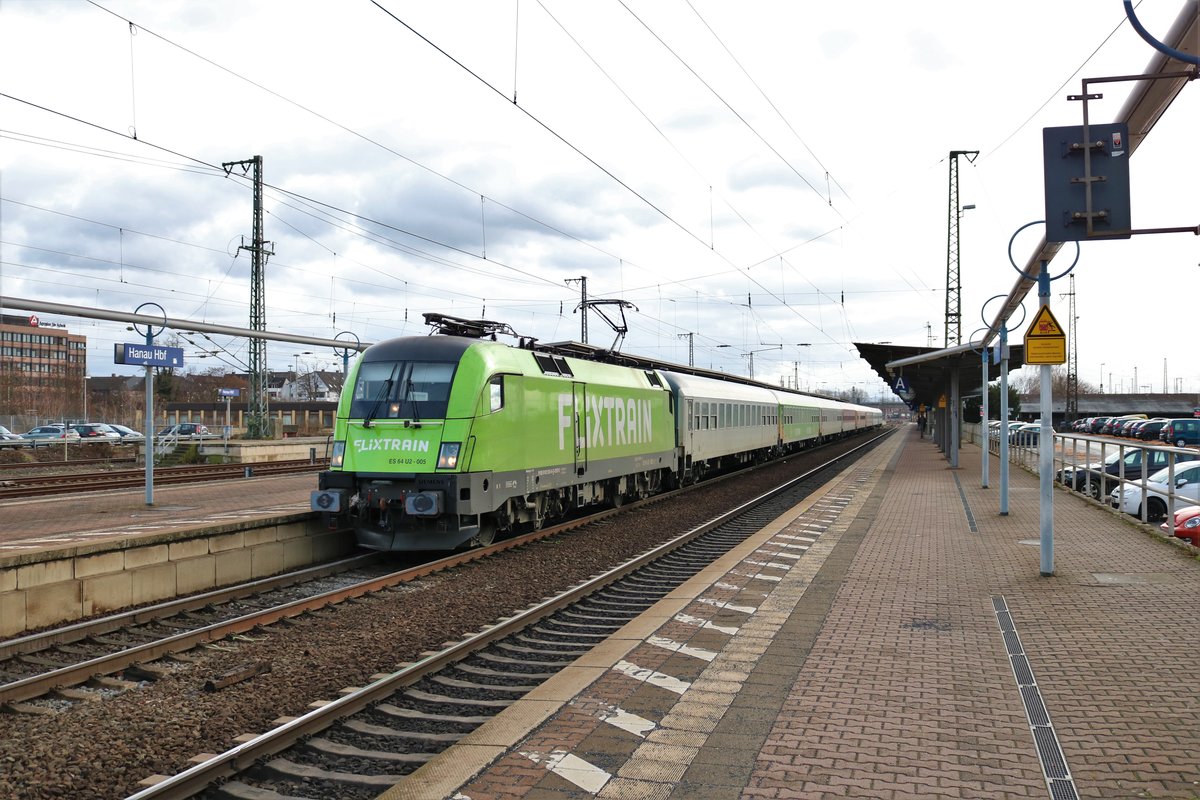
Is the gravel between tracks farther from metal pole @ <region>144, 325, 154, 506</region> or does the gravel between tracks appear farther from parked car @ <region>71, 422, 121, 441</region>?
parked car @ <region>71, 422, 121, 441</region>

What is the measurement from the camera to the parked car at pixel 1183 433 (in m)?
38.2

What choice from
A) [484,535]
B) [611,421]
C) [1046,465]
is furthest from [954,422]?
[484,535]

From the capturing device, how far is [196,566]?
10.7 metres

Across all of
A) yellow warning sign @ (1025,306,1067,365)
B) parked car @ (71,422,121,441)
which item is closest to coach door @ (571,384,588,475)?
yellow warning sign @ (1025,306,1067,365)

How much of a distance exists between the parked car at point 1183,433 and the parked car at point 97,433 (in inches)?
1814

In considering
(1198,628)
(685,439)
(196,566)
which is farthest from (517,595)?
(685,439)

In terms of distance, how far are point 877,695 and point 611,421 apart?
1163 centimetres

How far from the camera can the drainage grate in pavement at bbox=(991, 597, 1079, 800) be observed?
14.4ft

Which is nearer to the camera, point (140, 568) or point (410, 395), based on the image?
point (140, 568)

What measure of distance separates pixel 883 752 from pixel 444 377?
27.6ft

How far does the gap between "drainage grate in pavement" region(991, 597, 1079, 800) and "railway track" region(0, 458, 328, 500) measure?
18392 millimetres

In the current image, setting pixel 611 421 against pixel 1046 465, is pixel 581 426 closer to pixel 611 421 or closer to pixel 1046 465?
pixel 611 421

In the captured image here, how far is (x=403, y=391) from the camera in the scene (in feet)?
40.1

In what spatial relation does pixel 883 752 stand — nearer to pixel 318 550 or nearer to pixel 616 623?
pixel 616 623
